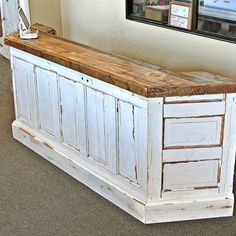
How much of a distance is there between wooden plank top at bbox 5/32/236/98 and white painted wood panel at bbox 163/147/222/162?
1.02ft

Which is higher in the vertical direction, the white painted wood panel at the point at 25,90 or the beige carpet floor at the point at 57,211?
the white painted wood panel at the point at 25,90

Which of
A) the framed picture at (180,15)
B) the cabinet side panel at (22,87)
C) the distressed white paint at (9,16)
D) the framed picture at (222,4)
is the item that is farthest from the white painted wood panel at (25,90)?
the distressed white paint at (9,16)

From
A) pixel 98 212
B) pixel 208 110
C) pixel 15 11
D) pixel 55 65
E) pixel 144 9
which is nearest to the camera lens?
pixel 208 110

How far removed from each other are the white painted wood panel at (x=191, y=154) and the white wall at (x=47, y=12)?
8.71ft

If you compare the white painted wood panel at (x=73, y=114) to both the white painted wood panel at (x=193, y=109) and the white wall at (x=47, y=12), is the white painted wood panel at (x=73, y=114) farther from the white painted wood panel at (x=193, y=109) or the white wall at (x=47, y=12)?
the white wall at (x=47, y=12)

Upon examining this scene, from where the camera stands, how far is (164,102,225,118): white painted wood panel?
2402mm

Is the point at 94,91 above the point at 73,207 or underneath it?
above

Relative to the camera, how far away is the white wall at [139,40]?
3500mm

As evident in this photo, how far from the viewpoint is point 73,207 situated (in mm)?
2754

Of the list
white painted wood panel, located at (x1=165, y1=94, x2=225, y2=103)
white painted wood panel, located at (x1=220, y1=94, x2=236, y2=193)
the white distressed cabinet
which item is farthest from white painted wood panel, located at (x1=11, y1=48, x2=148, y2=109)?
white painted wood panel, located at (x1=220, y1=94, x2=236, y2=193)

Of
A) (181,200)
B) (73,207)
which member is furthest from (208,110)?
(73,207)

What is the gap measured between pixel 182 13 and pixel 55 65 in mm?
1223

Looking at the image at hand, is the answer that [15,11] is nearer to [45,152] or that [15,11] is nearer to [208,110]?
[45,152]

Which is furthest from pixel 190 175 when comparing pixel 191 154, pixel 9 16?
pixel 9 16
